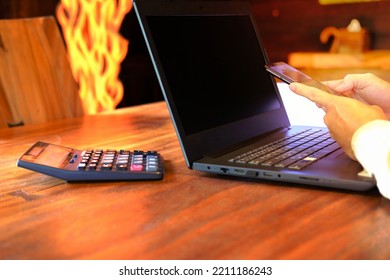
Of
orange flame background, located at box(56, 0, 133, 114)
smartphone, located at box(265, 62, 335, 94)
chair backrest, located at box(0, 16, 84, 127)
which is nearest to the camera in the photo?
smartphone, located at box(265, 62, 335, 94)

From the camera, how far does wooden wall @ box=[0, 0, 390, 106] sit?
3652 millimetres

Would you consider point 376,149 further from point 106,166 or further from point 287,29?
point 287,29

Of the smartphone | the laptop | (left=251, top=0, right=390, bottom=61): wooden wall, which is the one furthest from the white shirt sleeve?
(left=251, top=0, right=390, bottom=61): wooden wall

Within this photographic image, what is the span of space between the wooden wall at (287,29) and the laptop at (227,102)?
9.19ft

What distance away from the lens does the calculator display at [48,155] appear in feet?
2.72

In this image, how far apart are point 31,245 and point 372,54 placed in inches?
137

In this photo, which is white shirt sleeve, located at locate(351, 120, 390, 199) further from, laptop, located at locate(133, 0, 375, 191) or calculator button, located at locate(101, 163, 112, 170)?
calculator button, located at locate(101, 163, 112, 170)

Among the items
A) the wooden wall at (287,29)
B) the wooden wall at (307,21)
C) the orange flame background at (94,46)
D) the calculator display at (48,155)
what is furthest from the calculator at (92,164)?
the wooden wall at (307,21)

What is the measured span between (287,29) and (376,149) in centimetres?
354

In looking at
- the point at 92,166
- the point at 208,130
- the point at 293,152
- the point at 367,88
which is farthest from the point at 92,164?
the point at 367,88

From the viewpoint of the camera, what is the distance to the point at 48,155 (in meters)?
0.87

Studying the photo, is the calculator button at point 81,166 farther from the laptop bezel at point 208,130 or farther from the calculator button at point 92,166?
the laptop bezel at point 208,130

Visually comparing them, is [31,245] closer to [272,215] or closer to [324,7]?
[272,215]

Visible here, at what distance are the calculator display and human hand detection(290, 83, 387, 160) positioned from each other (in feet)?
1.39
